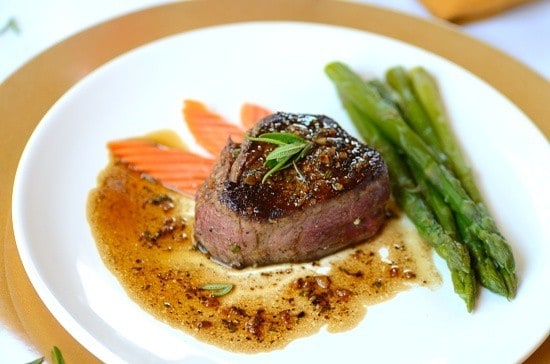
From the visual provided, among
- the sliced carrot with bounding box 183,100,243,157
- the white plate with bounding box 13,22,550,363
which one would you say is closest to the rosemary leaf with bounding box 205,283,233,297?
the white plate with bounding box 13,22,550,363

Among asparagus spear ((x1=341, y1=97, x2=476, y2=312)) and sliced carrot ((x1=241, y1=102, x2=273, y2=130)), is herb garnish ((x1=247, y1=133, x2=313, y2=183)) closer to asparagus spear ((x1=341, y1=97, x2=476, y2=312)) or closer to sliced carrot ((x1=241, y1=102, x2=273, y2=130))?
asparagus spear ((x1=341, y1=97, x2=476, y2=312))

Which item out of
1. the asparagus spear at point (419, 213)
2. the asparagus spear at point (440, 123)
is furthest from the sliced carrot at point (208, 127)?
the asparagus spear at point (440, 123)

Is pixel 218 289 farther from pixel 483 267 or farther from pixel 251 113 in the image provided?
pixel 251 113

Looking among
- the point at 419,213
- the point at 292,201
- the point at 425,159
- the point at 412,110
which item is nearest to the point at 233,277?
the point at 292,201

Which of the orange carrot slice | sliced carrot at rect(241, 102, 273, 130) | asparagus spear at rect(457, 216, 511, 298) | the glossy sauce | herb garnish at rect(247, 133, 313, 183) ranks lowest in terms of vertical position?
asparagus spear at rect(457, 216, 511, 298)

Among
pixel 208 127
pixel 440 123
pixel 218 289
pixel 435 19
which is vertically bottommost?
pixel 218 289
